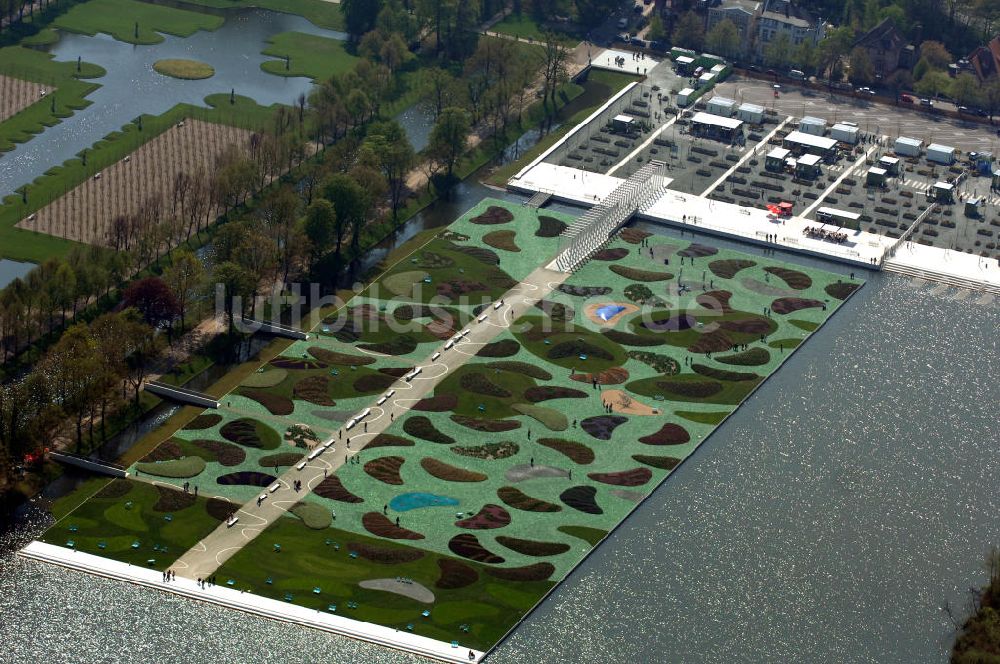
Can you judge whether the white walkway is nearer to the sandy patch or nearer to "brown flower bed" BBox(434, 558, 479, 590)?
the sandy patch

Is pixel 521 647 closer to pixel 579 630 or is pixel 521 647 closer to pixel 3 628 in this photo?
pixel 579 630

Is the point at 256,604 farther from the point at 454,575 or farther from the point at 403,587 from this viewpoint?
the point at 454,575

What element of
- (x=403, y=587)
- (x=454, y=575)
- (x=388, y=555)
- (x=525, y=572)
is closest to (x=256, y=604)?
(x=403, y=587)

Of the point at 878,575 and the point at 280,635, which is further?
the point at 878,575

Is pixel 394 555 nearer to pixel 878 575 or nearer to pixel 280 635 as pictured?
pixel 280 635

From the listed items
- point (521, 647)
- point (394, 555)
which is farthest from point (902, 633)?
point (394, 555)

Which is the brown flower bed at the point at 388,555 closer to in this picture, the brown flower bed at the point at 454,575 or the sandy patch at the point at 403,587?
the brown flower bed at the point at 454,575

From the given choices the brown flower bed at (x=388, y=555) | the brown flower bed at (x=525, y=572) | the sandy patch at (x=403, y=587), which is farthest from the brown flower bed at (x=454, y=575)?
the brown flower bed at (x=388, y=555)
